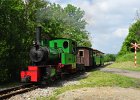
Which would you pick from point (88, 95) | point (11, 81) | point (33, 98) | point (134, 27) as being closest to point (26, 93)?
point (33, 98)

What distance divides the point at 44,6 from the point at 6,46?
1234 centimetres

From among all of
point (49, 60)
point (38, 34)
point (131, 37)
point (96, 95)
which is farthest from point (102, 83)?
point (131, 37)

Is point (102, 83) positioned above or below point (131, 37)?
below

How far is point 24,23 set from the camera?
80.1 feet

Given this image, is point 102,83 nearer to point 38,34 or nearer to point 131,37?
point 38,34

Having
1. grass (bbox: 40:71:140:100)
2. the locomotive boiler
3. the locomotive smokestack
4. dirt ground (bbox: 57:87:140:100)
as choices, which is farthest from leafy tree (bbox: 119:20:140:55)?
dirt ground (bbox: 57:87:140:100)

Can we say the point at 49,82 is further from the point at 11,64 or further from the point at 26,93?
the point at 26,93

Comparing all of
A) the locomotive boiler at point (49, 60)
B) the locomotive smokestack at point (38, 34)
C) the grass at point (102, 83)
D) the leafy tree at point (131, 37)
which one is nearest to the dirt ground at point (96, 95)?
the grass at point (102, 83)

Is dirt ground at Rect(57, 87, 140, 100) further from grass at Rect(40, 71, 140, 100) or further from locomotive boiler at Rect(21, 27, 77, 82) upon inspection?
locomotive boiler at Rect(21, 27, 77, 82)

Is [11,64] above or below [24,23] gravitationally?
below

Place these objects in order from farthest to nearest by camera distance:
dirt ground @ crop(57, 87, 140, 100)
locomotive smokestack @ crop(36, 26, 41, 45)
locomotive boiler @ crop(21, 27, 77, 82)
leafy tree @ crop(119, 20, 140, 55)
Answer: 1. leafy tree @ crop(119, 20, 140, 55)
2. locomotive smokestack @ crop(36, 26, 41, 45)
3. locomotive boiler @ crop(21, 27, 77, 82)
4. dirt ground @ crop(57, 87, 140, 100)

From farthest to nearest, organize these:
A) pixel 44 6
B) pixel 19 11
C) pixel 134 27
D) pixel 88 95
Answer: pixel 134 27, pixel 44 6, pixel 19 11, pixel 88 95

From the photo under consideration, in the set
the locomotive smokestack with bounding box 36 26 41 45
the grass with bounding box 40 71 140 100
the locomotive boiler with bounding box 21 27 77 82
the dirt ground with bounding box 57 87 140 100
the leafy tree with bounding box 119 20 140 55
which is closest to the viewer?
the dirt ground with bounding box 57 87 140 100

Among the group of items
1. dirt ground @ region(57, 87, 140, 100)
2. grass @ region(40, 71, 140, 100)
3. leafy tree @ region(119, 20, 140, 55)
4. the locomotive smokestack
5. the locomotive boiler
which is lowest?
dirt ground @ region(57, 87, 140, 100)
